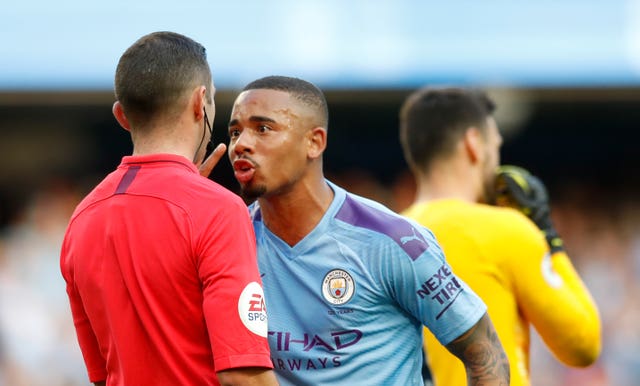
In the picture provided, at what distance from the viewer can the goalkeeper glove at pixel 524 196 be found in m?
4.93

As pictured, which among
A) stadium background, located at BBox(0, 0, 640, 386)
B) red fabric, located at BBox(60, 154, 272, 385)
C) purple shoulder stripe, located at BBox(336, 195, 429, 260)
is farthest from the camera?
stadium background, located at BBox(0, 0, 640, 386)

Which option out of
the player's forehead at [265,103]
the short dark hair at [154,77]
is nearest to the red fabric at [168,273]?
the short dark hair at [154,77]

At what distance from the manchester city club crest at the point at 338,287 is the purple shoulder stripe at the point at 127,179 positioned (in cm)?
74

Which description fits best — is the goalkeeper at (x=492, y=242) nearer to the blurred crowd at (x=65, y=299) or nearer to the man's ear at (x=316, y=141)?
the man's ear at (x=316, y=141)

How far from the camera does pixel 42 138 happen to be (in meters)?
12.9

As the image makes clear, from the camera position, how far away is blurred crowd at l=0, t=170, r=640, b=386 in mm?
10305

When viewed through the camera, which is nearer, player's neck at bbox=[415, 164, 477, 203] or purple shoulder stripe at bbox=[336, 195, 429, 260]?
purple shoulder stripe at bbox=[336, 195, 429, 260]

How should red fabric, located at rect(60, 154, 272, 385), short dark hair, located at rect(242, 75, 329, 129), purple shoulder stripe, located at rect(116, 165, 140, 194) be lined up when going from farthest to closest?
1. short dark hair, located at rect(242, 75, 329, 129)
2. purple shoulder stripe, located at rect(116, 165, 140, 194)
3. red fabric, located at rect(60, 154, 272, 385)

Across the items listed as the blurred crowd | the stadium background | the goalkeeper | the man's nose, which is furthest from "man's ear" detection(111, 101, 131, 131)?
the stadium background

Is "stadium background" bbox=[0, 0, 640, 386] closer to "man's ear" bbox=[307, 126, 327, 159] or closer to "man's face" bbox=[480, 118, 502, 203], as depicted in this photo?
"man's face" bbox=[480, 118, 502, 203]

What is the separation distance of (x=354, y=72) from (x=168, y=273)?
839 cm

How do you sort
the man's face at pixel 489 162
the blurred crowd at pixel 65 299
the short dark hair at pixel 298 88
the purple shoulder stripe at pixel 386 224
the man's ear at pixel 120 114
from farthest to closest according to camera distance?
1. the blurred crowd at pixel 65 299
2. the man's face at pixel 489 162
3. the short dark hair at pixel 298 88
4. the purple shoulder stripe at pixel 386 224
5. the man's ear at pixel 120 114

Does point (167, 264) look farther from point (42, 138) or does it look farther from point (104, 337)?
point (42, 138)

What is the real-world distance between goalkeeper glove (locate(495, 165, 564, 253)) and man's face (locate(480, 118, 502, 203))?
0.07 meters
